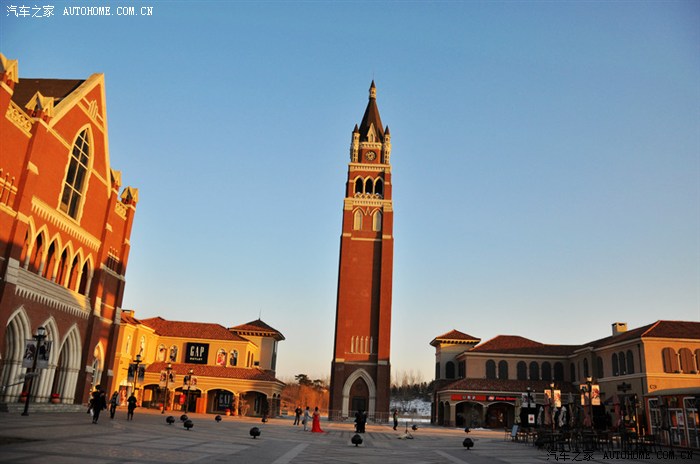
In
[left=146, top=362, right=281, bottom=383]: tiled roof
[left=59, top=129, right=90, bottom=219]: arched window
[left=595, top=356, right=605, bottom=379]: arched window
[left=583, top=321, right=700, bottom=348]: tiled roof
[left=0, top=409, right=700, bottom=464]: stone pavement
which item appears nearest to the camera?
[left=0, top=409, right=700, bottom=464]: stone pavement

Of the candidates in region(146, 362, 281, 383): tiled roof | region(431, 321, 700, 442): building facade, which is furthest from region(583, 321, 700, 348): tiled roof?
region(146, 362, 281, 383): tiled roof

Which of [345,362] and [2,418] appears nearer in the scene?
[2,418]

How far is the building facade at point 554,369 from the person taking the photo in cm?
4531

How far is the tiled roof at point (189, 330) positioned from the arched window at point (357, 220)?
63.7 feet

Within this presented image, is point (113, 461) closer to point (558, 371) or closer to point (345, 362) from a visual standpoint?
point (345, 362)

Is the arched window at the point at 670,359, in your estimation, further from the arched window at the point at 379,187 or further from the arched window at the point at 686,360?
the arched window at the point at 379,187

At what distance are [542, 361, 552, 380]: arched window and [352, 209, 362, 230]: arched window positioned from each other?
27.7 metres

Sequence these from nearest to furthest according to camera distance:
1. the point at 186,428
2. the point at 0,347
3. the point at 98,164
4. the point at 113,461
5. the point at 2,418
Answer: the point at 113,461, the point at 2,418, the point at 0,347, the point at 186,428, the point at 98,164

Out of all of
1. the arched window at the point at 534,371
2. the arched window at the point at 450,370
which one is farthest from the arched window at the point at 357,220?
the arched window at the point at 534,371

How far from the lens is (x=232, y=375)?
57.9 metres

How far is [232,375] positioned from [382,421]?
17187 millimetres

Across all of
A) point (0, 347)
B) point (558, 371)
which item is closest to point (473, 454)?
point (0, 347)

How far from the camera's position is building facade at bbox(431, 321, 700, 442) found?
4531cm

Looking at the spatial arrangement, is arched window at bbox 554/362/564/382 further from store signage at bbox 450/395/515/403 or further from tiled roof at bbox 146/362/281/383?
tiled roof at bbox 146/362/281/383
